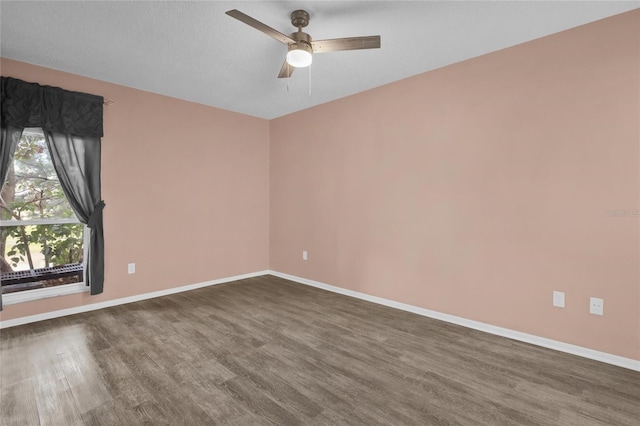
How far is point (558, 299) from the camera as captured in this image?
256cm

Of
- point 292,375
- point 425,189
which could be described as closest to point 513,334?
point 425,189

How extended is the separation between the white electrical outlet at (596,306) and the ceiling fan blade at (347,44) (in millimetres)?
2504

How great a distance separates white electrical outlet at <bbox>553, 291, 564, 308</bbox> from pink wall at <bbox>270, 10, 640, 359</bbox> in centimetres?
4

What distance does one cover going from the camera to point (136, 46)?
2.74m

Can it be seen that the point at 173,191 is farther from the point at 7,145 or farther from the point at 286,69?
the point at 286,69

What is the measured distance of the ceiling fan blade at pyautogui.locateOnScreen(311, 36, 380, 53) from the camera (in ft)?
6.87

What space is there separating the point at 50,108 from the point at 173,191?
1.47 metres

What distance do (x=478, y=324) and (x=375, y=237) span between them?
1.40m

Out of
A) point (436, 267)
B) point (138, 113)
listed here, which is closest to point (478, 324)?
point (436, 267)

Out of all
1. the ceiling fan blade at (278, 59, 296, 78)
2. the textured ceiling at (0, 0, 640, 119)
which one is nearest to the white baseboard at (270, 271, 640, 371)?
the textured ceiling at (0, 0, 640, 119)

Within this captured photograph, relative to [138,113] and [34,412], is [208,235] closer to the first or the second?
[138,113]

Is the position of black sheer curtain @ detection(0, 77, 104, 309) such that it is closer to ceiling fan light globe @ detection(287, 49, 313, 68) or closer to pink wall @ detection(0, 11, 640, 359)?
pink wall @ detection(0, 11, 640, 359)

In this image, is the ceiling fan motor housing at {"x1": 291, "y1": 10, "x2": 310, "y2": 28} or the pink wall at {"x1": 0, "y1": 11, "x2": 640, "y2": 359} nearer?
the ceiling fan motor housing at {"x1": 291, "y1": 10, "x2": 310, "y2": 28}

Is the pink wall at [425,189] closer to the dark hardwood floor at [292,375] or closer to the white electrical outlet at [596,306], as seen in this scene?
the white electrical outlet at [596,306]
